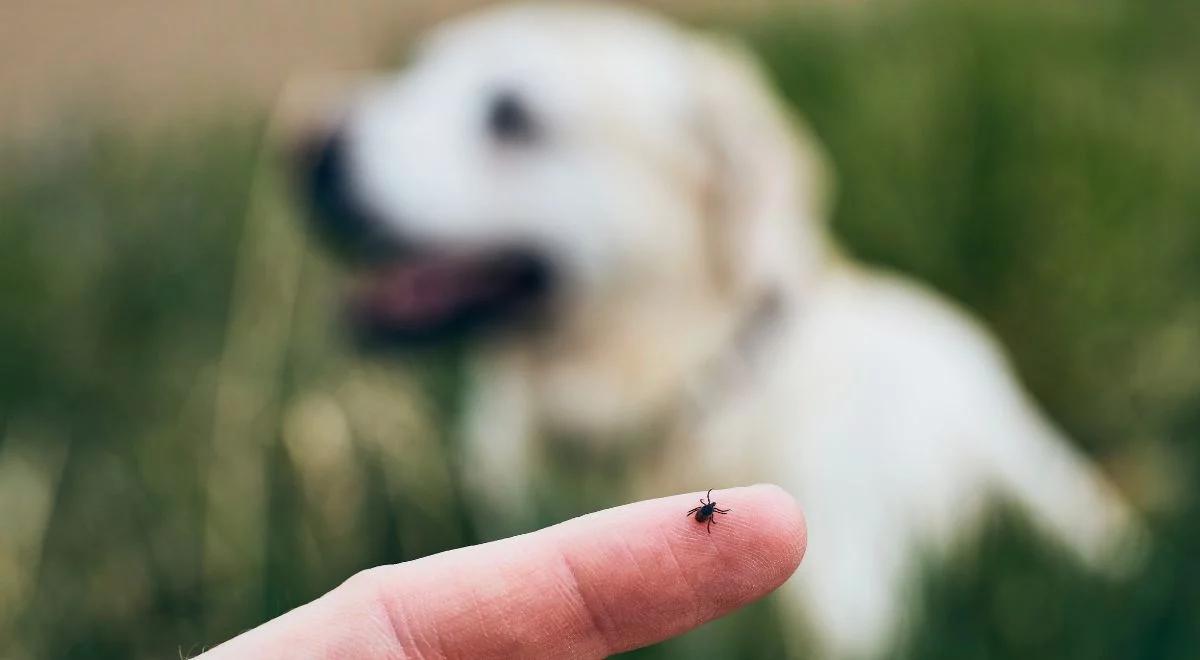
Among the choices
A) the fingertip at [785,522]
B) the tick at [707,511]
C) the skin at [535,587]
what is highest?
the fingertip at [785,522]

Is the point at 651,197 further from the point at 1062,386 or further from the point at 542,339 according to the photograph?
the point at 1062,386

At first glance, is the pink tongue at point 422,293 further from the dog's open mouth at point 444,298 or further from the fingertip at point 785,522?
the fingertip at point 785,522

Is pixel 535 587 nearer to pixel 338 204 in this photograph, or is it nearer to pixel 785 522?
pixel 785 522

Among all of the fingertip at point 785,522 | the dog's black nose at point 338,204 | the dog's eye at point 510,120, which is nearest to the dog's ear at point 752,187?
the dog's eye at point 510,120

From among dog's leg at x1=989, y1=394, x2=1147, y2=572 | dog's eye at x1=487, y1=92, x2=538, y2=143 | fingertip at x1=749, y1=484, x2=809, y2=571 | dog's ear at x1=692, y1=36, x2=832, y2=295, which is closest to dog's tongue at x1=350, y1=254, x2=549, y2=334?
dog's eye at x1=487, y1=92, x2=538, y2=143

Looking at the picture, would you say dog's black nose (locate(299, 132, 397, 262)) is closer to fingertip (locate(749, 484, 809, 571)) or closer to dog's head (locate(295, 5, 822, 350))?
dog's head (locate(295, 5, 822, 350))

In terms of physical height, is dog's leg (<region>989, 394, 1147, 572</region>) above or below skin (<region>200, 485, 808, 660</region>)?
above

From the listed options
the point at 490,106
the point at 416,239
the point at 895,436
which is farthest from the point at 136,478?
the point at 895,436
